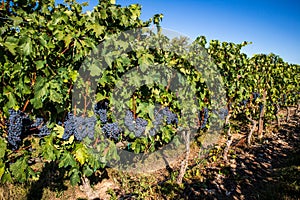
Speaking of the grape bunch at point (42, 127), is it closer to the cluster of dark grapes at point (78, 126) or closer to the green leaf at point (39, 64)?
the cluster of dark grapes at point (78, 126)

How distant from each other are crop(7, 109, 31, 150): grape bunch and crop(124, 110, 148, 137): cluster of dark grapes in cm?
130

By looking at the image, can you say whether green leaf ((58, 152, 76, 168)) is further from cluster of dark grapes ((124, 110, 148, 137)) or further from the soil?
the soil

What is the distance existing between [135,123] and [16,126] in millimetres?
1515

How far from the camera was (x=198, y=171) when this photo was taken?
5234 millimetres

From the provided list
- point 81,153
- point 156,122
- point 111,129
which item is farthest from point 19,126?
point 156,122

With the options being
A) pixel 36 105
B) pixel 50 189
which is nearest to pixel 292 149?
pixel 50 189

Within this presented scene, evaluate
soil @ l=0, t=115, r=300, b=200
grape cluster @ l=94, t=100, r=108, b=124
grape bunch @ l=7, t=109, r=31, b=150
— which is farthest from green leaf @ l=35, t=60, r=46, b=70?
soil @ l=0, t=115, r=300, b=200

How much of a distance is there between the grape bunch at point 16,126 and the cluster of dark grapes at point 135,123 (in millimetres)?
1300

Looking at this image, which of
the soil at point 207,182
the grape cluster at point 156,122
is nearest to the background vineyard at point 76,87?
A: the grape cluster at point 156,122

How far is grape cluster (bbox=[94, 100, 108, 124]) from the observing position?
3.24 m

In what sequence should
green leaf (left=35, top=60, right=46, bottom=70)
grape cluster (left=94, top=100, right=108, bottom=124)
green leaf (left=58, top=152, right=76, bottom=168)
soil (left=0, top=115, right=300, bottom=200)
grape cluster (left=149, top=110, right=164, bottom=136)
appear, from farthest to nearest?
soil (left=0, top=115, right=300, bottom=200) < grape cluster (left=149, top=110, right=164, bottom=136) < grape cluster (left=94, top=100, right=108, bottom=124) < green leaf (left=58, top=152, right=76, bottom=168) < green leaf (left=35, top=60, right=46, bottom=70)

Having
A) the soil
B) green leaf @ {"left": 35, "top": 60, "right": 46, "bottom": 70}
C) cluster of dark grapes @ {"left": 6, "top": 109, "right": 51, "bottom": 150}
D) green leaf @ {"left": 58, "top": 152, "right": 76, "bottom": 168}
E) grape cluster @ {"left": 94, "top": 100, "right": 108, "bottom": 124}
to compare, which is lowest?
the soil

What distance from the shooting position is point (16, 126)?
2887 mm

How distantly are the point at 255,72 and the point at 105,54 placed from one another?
6.01 m
